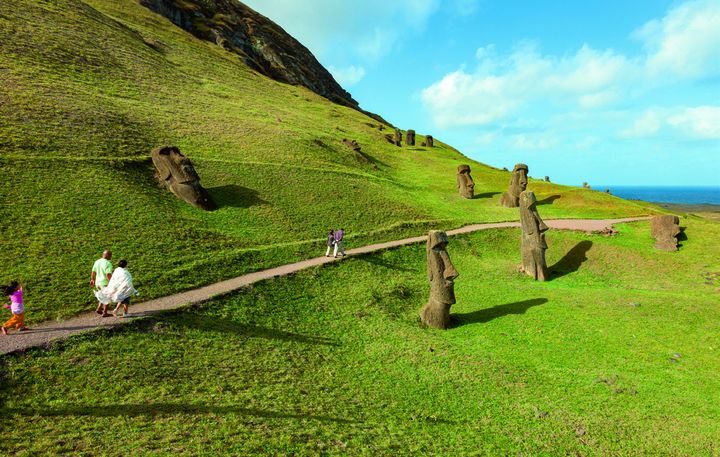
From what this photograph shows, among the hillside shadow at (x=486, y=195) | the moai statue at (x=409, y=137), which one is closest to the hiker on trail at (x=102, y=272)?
the hillside shadow at (x=486, y=195)

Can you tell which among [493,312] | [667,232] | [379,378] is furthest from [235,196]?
[667,232]

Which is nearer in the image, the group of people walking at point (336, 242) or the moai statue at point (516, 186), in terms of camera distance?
the group of people walking at point (336, 242)

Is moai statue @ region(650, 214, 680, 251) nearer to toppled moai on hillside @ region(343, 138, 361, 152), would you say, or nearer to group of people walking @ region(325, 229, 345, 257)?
group of people walking @ region(325, 229, 345, 257)

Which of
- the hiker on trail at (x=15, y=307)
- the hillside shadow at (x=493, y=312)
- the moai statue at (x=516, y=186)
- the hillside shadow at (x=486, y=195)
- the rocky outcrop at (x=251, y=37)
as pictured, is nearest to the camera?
the hiker on trail at (x=15, y=307)

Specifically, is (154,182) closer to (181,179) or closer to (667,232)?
(181,179)

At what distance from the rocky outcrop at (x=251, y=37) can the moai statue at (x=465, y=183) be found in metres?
74.6

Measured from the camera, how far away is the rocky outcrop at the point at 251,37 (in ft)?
352

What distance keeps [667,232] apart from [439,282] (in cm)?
2338

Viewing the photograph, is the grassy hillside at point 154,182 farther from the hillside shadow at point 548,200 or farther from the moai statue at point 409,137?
the moai statue at point 409,137

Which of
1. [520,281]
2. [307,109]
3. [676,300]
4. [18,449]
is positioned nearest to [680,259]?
[676,300]

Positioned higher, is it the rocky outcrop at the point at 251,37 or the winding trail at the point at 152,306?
the rocky outcrop at the point at 251,37

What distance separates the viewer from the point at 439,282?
753 inches

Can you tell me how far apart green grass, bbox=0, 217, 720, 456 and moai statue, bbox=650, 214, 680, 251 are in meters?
9.46

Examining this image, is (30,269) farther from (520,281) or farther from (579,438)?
(520,281)
